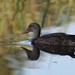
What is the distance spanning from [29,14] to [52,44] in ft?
2.48

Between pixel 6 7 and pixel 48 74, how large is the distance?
1.68 meters

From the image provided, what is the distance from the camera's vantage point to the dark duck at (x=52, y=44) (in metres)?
5.40

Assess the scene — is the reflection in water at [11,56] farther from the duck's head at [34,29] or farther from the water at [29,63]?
the duck's head at [34,29]

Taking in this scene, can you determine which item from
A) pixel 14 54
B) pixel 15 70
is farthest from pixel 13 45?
pixel 15 70

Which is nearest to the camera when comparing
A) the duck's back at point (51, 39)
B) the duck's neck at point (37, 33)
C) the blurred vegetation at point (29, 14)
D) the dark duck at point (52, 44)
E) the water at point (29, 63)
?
the water at point (29, 63)

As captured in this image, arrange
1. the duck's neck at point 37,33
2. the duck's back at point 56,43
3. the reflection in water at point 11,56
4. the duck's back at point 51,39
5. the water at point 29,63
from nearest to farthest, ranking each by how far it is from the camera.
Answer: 1. the water at point 29,63
2. the reflection in water at point 11,56
3. the duck's back at point 56,43
4. the duck's back at point 51,39
5. the duck's neck at point 37,33

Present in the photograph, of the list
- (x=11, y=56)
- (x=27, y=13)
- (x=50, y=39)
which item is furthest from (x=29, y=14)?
(x=11, y=56)

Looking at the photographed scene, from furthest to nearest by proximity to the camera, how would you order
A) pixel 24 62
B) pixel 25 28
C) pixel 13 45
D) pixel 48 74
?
1. pixel 25 28
2. pixel 13 45
3. pixel 24 62
4. pixel 48 74

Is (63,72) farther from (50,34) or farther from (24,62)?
(50,34)


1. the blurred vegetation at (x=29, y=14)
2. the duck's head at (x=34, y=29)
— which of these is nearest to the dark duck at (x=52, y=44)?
the duck's head at (x=34, y=29)

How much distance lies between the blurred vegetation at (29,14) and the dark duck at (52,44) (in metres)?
0.17

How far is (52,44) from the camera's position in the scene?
5.68 m

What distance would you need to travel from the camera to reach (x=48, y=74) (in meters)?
4.78

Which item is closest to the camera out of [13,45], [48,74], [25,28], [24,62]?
[48,74]
